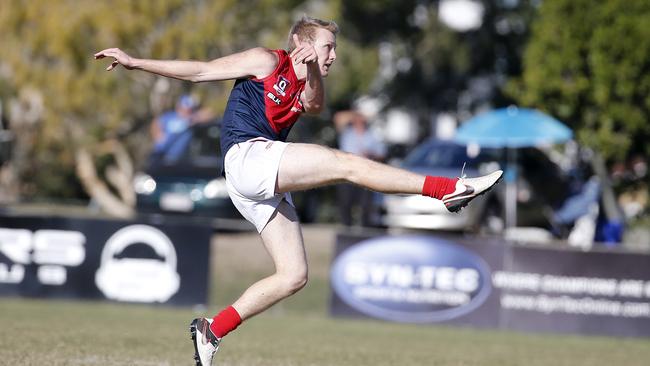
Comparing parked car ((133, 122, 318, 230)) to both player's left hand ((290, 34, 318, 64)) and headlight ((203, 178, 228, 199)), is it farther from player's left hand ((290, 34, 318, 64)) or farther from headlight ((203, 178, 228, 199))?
player's left hand ((290, 34, 318, 64))

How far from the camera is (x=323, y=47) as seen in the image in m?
7.05

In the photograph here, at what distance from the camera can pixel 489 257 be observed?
1388 centimetres

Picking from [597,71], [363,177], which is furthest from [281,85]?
[597,71]

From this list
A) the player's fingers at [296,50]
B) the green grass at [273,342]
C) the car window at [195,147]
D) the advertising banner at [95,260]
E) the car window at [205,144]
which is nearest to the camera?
the player's fingers at [296,50]

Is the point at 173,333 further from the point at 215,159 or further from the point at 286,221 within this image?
the point at 215,159

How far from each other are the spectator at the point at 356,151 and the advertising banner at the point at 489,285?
3624 millimetres

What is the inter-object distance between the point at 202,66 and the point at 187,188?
1081 cm

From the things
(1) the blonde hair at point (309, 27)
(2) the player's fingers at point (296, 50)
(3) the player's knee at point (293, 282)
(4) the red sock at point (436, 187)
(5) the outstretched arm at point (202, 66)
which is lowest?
(3) the player's knee at point (293, 282)

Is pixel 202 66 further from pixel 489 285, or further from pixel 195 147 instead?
pixel 195 147

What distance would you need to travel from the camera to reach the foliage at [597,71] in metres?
18.5

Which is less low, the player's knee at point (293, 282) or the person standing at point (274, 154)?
the person standing at point (274, 154)

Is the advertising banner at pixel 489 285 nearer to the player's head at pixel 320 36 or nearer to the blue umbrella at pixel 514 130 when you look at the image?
the blue umbrella at pixel 514 130

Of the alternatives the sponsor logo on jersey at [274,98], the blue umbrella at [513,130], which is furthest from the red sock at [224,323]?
the blue umbrella at [513,130]

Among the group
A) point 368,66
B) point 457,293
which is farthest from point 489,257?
point 368,66
